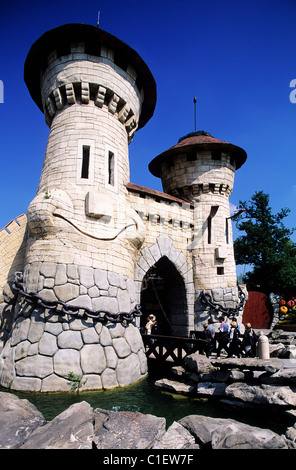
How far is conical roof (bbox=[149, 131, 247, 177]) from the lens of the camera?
526 inches

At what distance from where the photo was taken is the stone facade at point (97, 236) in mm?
7418

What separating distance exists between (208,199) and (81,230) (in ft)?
23.2

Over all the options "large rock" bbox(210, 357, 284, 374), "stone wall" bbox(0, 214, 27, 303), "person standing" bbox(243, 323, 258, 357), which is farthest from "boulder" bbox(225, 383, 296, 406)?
"stone wall" bbox(0, 214, 27, 303)

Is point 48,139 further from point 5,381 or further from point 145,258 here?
point 5,381

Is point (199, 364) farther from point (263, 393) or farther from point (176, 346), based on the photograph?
point (263, 393)

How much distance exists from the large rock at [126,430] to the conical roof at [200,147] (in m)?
11.2

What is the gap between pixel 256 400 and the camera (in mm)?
6492

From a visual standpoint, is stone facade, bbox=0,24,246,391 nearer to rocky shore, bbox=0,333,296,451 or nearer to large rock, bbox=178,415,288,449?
rocky shore, bbox=0,333,296,451

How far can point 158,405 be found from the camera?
22.0ft

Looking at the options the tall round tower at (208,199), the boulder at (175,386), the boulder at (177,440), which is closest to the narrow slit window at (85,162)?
the tall round tower at (208,199)

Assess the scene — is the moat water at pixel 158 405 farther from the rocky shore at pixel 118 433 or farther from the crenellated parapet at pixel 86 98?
the crenellated parapet at pixel 86 98

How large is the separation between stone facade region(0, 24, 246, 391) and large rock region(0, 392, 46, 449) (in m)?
2.20

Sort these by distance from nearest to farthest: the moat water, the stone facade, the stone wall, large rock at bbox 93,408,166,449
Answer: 1. large rock at bbox 93,408,166,449
2. the moat water
3. the stone facade
4. the stone wall
